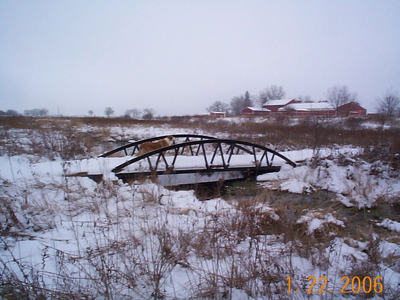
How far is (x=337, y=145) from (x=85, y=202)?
13901 millimetres

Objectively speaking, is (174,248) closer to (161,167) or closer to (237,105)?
(161,167)

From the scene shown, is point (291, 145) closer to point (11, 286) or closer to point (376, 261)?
point (376, 261)

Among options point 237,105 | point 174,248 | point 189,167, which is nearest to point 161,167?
point 189,167

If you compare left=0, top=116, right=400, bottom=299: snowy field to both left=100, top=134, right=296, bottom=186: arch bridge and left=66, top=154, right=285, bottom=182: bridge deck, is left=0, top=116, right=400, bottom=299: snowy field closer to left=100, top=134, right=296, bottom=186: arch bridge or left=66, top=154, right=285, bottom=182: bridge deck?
left=66, top=154, right=285, bottom=182: bridge deck

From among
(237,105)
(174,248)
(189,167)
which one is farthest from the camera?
(237,105)

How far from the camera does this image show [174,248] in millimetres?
2631

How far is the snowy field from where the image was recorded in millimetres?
2027

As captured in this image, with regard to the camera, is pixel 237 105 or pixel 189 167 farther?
pixel 237 105

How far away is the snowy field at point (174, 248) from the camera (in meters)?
2.03

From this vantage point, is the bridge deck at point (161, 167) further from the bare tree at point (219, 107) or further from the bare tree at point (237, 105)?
the bare tree at point (219, 107)

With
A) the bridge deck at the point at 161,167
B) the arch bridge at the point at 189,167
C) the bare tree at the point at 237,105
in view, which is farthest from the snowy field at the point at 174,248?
the bare tree at the point at 237,105

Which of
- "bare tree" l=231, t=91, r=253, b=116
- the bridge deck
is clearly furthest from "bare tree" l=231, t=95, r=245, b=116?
the bridge deck

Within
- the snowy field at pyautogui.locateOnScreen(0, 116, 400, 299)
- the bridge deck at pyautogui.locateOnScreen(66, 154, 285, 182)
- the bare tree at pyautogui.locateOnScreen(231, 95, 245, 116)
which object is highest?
the bare tree at pyautogui.locateOnScreen(231, 95, 245, 116)

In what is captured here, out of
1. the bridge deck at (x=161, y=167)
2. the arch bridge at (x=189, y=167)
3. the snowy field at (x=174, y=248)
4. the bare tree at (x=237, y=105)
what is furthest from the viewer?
the bare tree at (x=237, y=105)
